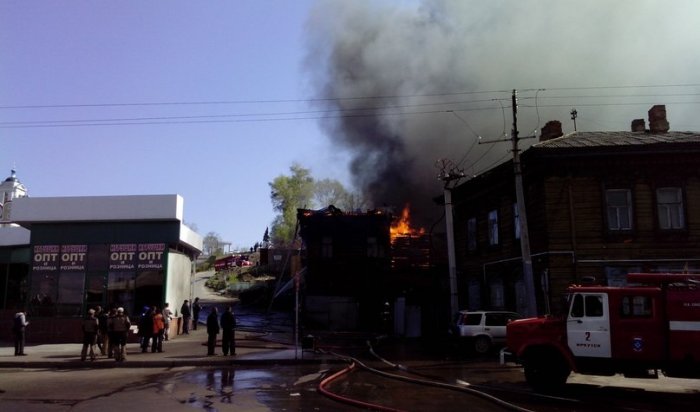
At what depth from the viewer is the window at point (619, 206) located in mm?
21141

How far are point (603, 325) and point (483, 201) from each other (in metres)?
15.3

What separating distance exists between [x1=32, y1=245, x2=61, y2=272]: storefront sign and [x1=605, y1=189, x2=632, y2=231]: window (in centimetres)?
2124

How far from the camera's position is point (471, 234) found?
28516 mm

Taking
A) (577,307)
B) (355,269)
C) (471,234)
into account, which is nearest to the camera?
(577,307)

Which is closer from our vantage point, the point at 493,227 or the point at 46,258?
the point at 46,258

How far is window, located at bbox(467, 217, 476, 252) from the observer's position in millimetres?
28125

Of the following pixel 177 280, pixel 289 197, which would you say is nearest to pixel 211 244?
pixel 289 197

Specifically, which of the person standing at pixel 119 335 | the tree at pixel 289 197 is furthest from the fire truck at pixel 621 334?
the tree at pixel 289 197

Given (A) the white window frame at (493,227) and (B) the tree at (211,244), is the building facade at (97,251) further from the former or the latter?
(B) the tree at (211,244)

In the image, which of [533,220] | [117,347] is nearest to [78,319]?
[117,347]

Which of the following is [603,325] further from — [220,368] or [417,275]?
[417,275]

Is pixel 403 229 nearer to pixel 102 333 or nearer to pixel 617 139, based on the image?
pixel 617 139

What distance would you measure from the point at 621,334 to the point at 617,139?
13.0 metres

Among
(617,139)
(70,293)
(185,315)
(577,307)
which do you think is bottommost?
(185,315)
